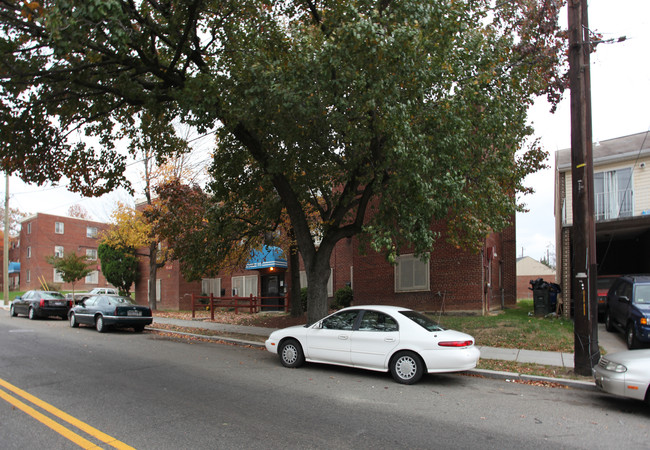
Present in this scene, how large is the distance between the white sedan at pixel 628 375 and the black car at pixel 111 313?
14.3 meters

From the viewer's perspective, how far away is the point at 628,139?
773 inches

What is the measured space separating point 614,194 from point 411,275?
8.63 m

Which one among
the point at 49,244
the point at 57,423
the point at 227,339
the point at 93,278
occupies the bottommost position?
the point at 93,278

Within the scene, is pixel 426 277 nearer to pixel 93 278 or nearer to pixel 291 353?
pixel 291 353

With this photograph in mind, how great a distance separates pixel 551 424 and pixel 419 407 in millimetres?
1705

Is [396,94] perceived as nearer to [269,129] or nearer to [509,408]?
[269,129]

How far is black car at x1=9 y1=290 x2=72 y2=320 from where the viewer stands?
2080 cm

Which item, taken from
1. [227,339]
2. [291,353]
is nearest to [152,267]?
[227,339]

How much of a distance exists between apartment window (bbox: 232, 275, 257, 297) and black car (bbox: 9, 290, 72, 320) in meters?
10.1

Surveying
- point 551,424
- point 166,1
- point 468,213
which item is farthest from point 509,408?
point 166,1

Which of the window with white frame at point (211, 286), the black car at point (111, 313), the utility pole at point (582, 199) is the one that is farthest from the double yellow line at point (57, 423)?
the window with white frame at point (211, 286)

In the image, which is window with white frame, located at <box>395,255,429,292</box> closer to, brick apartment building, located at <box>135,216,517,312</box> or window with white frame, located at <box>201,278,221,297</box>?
brick apartment building, located at <box>135,216,517,312</box>

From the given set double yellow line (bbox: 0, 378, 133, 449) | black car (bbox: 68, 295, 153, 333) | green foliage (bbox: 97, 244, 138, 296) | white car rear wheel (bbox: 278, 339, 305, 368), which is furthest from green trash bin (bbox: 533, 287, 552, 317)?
green foliage (bbox: 97, 244, 138, 296)

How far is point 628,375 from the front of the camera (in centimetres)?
636
